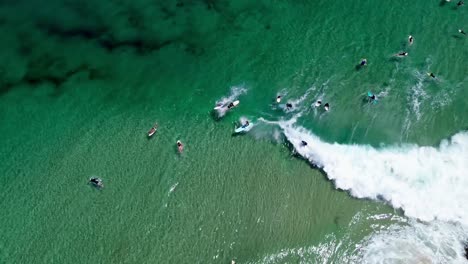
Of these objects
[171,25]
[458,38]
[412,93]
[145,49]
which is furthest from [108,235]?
[458,38]

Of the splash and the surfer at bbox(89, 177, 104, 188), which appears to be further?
the splash

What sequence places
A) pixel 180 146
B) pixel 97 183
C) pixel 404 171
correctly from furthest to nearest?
pixel 180 146 < pixel 404 171 < pixel 97 183

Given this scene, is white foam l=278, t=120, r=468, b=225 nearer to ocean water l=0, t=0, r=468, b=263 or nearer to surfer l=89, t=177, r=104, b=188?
ocean water l=0, t=0, r=468, b=263

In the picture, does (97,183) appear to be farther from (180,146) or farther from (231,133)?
(231,133)

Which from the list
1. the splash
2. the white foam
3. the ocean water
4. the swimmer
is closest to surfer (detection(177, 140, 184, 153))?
the ocean water

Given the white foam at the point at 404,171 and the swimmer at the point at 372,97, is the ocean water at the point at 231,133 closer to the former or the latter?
the white foam at the point at 404,171

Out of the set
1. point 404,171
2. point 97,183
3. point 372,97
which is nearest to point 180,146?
point 97,183
